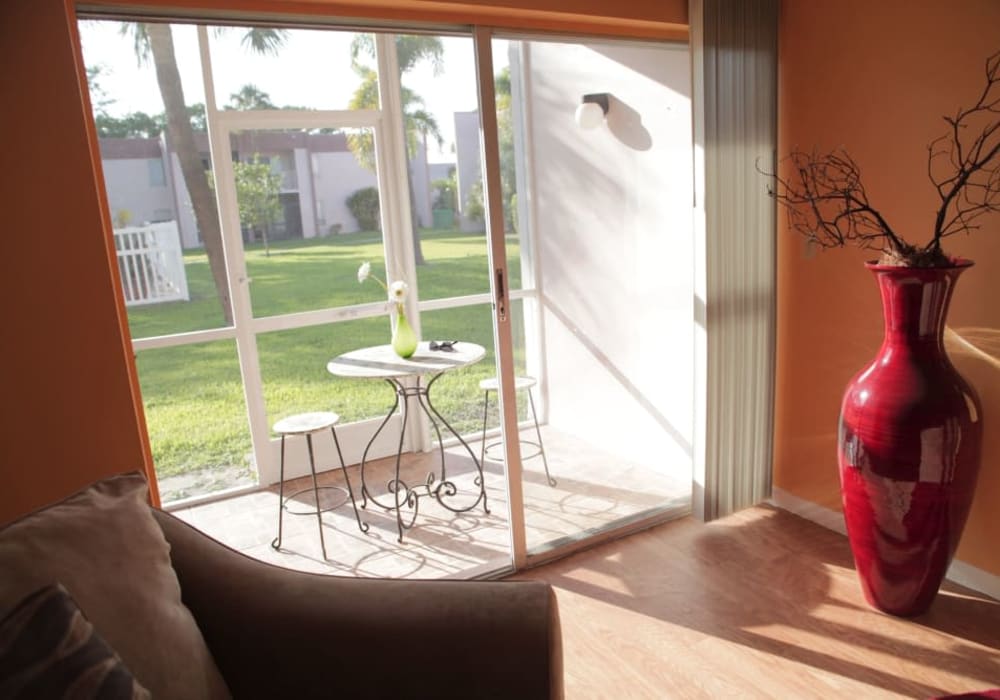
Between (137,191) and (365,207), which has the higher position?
(137,191)

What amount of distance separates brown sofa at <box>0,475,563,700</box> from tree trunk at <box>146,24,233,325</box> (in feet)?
8.40

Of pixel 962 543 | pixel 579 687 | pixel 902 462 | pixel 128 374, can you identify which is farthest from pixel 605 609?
pixel 128 374

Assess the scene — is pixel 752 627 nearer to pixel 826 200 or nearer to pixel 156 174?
pixel 826 200

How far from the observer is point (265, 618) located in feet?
4.57

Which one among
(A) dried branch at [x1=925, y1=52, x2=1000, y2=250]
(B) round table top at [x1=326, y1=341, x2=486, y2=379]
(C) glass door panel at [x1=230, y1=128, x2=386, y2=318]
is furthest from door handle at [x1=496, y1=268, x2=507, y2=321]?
(C) glass door panel at [x1=230, y1=128, x2=386, y2=318]

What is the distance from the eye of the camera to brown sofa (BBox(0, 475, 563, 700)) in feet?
3.92

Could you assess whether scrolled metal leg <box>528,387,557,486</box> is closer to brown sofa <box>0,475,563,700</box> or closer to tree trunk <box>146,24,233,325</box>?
tree trunk <box>146,24,233,325</box>

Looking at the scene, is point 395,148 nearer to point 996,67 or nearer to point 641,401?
point 641,401

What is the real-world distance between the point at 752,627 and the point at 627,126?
2395mm

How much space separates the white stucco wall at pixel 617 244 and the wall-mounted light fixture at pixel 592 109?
44 millimetres

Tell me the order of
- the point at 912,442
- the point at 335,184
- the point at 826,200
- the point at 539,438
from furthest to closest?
the point at 335,184
the point at 539,438
the point at 826,200
the point at 912,442

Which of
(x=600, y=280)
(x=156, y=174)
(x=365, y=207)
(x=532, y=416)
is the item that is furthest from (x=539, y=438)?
(x=156, y=174)

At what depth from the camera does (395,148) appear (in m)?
4.13

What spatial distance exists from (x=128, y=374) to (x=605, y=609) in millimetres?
1795
